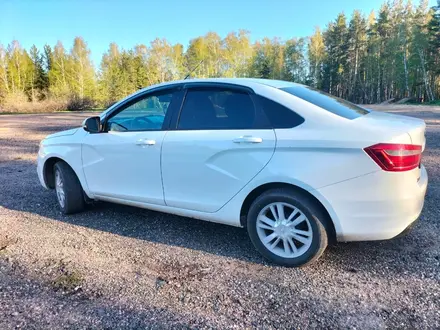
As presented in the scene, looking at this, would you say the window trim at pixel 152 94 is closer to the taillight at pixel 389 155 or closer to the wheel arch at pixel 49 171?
the wheel arch at pixel 49 171

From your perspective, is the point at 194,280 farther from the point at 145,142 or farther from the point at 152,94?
the point at 152,94

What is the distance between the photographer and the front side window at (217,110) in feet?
10.3

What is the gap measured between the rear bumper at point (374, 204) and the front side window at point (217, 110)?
3.15 feet

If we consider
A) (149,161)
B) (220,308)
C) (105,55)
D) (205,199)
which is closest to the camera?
(220,308)

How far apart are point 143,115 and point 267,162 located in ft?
5.63

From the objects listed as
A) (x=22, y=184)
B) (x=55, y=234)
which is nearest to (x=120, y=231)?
(x=55, y=234)

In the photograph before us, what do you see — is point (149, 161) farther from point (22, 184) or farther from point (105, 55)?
point (105, 55)

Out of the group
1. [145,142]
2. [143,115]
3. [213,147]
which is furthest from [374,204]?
[143,115]

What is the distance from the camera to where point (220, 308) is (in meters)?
2.46

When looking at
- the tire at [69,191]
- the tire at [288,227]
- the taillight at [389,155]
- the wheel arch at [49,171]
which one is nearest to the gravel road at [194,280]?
the tire at [288,227]

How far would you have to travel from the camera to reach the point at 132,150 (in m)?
3.73

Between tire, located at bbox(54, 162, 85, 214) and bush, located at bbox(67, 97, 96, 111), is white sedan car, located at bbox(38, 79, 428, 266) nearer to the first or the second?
tire, located at bbox(54, 162, 85, 214)

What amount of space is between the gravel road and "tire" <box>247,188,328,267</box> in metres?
0.13

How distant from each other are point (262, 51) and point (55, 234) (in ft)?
200
